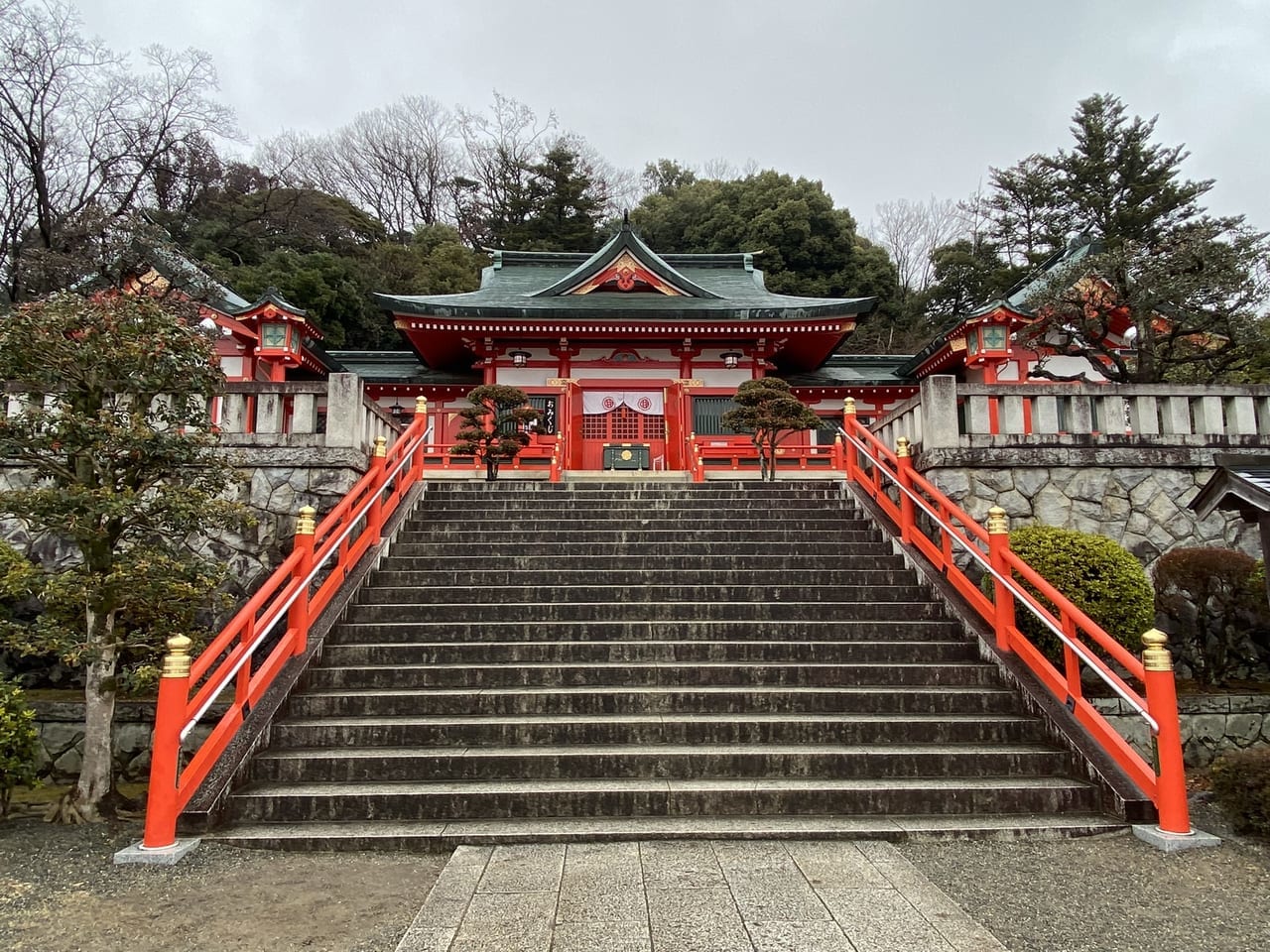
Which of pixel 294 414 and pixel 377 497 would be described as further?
pixel 294 414

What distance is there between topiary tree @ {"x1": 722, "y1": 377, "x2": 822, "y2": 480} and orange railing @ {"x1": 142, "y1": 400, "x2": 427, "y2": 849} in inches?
220

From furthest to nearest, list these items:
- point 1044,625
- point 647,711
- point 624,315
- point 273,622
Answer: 1. point 624,315
2. point 1044,625
3. point 647,711
4. point 273,622

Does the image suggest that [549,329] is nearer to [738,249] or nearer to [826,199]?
[738,249]

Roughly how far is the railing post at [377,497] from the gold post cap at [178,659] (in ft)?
9.89

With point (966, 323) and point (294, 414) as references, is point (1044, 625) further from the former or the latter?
point (966, 323)

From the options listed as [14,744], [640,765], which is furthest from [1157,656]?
[14,744]

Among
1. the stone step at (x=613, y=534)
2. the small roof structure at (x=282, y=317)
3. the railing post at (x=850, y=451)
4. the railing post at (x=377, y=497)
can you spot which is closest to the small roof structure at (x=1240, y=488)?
the stone step at (x=613, y=534)

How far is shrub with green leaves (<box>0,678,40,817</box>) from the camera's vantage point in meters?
4.44

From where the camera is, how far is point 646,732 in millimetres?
4820

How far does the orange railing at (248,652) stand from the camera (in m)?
3.84

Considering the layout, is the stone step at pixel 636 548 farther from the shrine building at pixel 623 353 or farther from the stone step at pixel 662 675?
the shrine building at pixel 623 353

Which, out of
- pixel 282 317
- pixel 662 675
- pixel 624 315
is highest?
pixel 282 317

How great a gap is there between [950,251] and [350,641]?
1202 inches

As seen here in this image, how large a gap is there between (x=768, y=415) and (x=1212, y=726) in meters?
6.52
